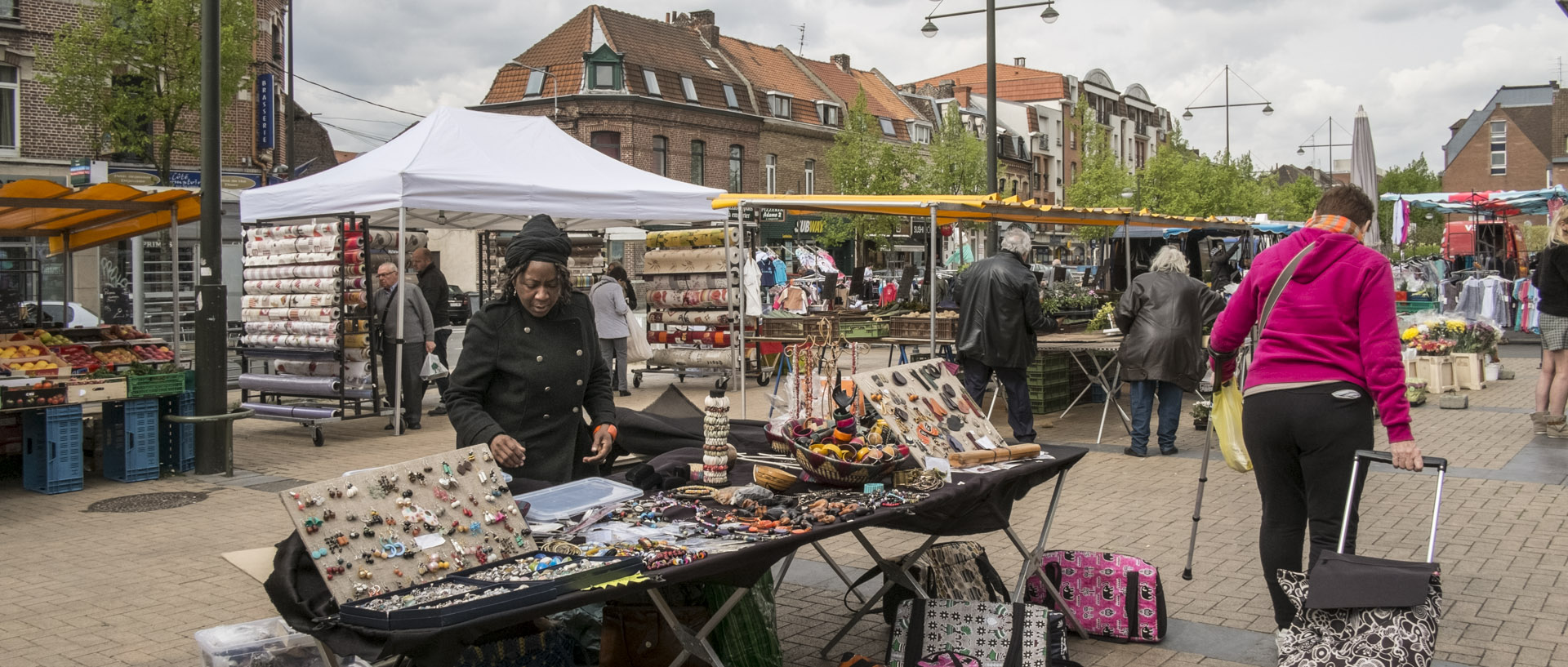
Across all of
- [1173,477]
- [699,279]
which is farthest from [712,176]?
[1173,477]

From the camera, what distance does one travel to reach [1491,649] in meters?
4.51

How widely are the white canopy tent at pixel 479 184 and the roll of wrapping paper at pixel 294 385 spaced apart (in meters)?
0.63

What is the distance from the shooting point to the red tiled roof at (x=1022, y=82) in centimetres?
6981

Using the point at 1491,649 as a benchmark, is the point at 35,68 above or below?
above

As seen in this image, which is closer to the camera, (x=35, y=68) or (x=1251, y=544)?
(x=1251, y=544)

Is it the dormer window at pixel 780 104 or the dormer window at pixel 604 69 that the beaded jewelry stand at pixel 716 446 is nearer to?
the dormer window at pixel 604 69

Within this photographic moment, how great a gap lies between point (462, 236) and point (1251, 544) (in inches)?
1632

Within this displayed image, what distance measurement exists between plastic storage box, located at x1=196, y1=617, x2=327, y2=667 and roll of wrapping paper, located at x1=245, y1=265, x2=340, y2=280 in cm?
762

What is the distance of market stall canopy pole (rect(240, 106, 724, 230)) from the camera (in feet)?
35.3

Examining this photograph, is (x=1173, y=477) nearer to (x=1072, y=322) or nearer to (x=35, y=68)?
(x=1072, y=322)

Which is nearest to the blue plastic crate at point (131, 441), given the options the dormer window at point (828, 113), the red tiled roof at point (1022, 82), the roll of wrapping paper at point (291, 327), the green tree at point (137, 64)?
the roll of wrapping paper at point (291, 327)

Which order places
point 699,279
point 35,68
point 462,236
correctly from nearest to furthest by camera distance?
point 699,279, point 35,68, point 462,236

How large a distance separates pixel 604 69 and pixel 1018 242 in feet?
115

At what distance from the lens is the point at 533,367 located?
4246 millimetres
